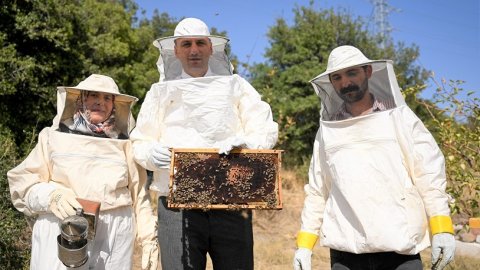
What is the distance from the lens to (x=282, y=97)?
14.9 meters

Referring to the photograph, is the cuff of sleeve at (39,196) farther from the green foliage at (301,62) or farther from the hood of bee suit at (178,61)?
the green foliage at (301,62)

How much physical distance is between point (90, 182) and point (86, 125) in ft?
1.31

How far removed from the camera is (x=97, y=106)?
3.27 metres

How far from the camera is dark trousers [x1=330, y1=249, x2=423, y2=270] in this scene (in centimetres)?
261

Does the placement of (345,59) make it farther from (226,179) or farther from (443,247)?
(443,247)

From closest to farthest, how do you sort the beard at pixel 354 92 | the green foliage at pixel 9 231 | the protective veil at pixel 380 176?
the protective veil at pixel 380 176
the beard at pixel 354 92
the green foliage at pixel 9 231

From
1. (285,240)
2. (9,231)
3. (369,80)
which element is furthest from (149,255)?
(285,240)

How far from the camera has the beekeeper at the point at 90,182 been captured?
9.90ft

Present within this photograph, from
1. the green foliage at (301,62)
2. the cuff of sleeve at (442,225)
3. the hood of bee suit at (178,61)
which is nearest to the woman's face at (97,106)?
the hood of bee suit at (178,61)

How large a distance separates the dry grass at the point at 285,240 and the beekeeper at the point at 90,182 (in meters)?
3.28

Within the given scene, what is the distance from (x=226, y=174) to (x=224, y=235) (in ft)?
1.28

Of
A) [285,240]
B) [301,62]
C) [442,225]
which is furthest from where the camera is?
[301,62]

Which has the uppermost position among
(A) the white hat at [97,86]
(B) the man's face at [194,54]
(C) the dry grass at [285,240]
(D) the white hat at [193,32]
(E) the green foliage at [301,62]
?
(E) the green foliage at [301,62]

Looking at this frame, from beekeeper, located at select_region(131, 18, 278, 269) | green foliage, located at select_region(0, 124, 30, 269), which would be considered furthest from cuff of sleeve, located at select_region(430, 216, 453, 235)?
green foliage, located at select_region(0, 124, 30, 269)
